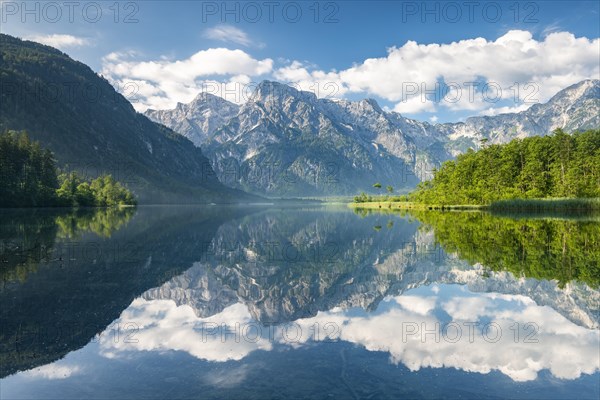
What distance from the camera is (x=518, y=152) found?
14425 centimetres

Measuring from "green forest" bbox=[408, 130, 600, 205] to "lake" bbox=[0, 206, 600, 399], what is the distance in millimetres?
106236

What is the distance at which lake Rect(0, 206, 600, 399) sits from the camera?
414 inches

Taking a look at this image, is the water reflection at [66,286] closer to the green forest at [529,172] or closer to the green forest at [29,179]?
the green forest at [29,179]

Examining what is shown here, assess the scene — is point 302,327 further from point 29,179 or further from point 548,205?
point 29,179

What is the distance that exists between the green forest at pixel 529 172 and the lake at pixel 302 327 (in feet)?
349

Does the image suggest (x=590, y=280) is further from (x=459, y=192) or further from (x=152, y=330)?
(x=459, y=192)

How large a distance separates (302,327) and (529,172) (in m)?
142

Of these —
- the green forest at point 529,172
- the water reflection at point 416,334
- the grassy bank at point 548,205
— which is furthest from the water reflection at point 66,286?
the green forest at point 529,172

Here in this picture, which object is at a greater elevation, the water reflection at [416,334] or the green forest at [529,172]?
the green forest at [529,172]

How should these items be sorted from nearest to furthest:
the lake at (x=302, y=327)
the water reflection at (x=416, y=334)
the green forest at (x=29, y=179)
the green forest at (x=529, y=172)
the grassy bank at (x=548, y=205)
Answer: the lake at (x=302, y=327)
the water reflection at (x=416, y=334)
the grassy bank at (x=548, y=205)
the green forest at (x=529, y=172)
the green forest at (x=29, y=179)

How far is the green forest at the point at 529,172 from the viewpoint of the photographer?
120m

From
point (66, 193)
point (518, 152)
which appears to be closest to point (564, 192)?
point (518, 152)

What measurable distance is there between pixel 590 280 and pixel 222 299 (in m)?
21.6

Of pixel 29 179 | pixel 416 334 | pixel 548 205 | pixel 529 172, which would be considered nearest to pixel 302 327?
pixel 416 334
